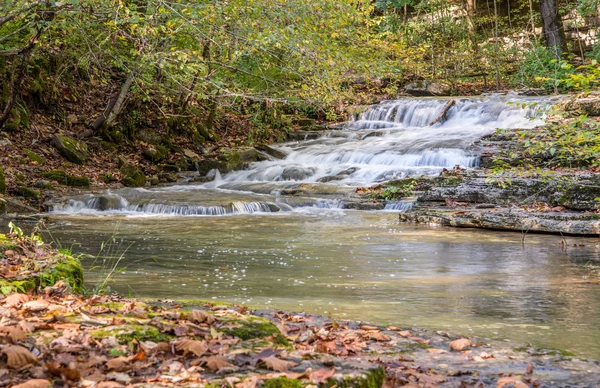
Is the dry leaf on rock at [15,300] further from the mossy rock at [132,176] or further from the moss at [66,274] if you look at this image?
the mossy rock at [132,176]

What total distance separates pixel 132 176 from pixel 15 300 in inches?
589

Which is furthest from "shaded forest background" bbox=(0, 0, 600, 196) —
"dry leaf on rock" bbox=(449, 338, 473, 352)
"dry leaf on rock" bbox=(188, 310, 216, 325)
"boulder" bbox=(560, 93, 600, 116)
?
"dry leaf on rock" bbox=(188, 310, 216, 325)

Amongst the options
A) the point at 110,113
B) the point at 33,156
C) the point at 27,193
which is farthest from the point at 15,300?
the point at 110,113

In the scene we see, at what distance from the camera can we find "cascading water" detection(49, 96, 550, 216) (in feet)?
49.0

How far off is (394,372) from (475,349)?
107 centimetres

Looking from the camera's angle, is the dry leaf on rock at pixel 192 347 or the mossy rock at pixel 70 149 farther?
the mossy rock at pixel 70 149

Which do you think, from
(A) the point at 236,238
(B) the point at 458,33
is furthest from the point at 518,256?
(B) the point at 458,33

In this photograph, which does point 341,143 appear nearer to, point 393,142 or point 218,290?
point 393,142

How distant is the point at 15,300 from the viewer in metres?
3.75

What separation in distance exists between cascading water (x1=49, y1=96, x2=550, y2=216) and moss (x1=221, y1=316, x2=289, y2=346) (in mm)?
9195

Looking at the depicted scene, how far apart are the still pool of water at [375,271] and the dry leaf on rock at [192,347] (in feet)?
8.47

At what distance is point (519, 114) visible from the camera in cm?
2216

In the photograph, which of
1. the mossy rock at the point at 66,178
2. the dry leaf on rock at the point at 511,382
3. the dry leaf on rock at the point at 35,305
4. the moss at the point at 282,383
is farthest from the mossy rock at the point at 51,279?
the mossy rock at the point at 66,178

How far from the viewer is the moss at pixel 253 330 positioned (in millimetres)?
3559
